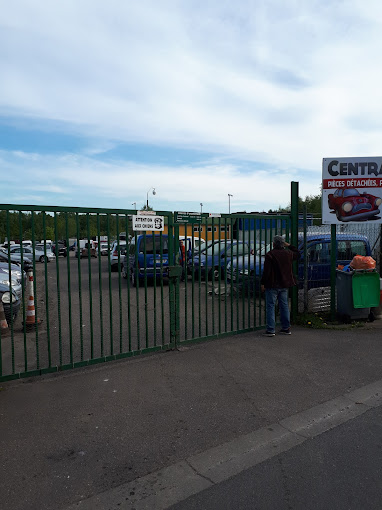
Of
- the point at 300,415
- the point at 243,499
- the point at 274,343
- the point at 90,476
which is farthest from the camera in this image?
the point at 274,343

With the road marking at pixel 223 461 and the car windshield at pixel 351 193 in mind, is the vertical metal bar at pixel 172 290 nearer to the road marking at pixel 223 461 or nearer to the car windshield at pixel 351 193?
the road marking at pixel 223 461

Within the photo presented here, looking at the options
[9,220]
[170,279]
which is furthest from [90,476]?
[170,279]

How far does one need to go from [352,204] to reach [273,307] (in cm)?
266

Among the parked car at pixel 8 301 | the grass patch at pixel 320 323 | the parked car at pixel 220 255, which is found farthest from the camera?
the grass patch at pixel 320 323

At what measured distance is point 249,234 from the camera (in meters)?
6.55

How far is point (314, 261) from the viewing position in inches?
320

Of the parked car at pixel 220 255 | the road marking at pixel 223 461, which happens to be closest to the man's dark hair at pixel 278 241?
the parked car at pixel 220 255

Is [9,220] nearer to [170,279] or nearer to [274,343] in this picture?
[170,279]

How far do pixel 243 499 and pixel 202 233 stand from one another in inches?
153

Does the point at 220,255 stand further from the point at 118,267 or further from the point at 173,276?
the point at 118,267

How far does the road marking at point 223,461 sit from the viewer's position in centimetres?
270

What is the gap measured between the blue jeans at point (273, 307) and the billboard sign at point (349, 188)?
1843 millimetres

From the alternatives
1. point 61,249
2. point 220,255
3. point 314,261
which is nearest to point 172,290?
point 220,255

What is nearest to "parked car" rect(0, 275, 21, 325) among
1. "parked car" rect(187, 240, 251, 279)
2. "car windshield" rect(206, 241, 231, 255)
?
"parked car" rect(187, 240, 251, 279)
